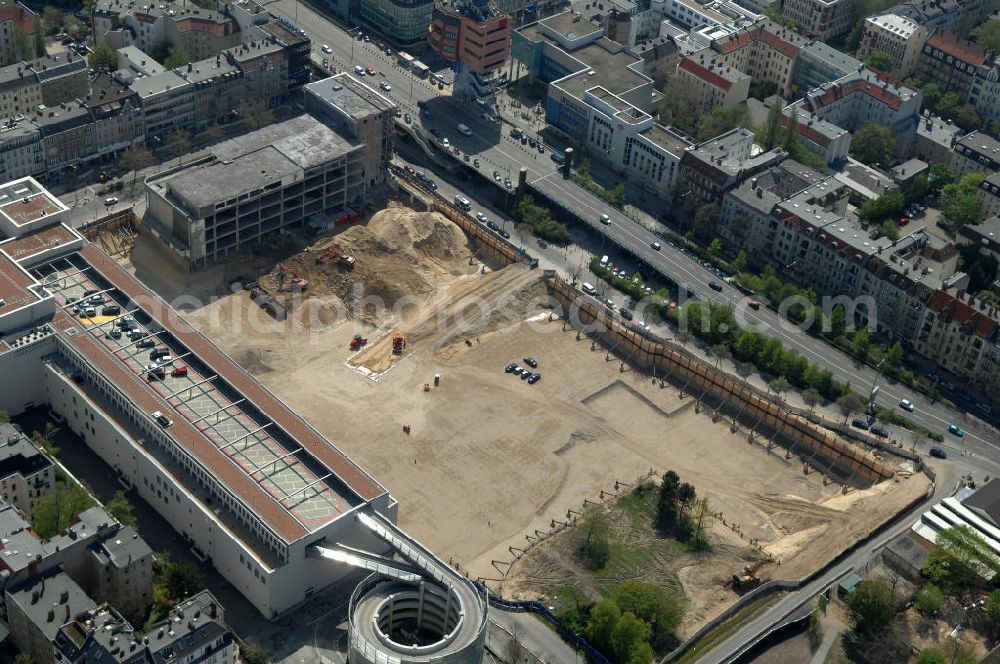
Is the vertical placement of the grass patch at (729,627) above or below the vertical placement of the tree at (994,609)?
below

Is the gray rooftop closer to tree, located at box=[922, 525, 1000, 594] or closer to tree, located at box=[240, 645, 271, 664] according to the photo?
tree, located at box=[240, 645, 271, 664]

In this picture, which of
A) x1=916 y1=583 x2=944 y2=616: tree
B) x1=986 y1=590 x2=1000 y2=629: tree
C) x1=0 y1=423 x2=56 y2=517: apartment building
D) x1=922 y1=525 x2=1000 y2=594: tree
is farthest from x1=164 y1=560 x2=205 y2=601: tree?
x1=986 y1=590 x2=1000 y2=629: tree

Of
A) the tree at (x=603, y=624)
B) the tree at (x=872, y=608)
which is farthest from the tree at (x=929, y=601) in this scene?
the tree at (x=603, y=624)

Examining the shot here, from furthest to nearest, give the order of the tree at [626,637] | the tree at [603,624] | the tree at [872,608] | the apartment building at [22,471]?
the apartment building at [22,471] < the tree at [872,608] < the tree at [603,624] < the tree at [626,637]

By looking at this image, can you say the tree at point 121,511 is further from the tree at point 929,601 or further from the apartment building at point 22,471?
the tree at point 929,601

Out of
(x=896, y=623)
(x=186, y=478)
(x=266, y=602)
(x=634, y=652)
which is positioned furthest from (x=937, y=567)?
(x=186, y=478)

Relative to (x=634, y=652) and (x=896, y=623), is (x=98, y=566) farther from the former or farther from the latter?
(x=896, y=623)

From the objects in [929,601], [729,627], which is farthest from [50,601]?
[929,601]
